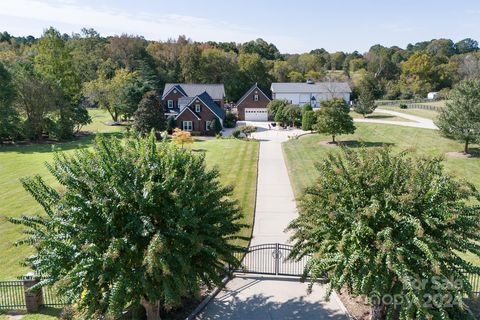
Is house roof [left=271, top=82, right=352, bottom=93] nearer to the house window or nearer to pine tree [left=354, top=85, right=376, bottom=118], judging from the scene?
pine tree [left=354, top=85, right=376, bottom=118]

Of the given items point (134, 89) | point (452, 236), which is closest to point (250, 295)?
point (452, 236)

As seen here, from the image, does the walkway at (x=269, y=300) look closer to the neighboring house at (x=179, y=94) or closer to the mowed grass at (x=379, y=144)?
the mowed grass at (x=379, y=144)

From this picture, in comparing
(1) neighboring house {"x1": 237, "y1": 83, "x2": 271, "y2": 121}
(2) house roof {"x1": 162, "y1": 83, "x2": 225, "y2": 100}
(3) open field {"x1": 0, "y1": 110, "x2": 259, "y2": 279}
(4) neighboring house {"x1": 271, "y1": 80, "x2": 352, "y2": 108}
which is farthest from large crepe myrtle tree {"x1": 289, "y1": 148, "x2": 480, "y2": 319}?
(4) neighboring house {"x1": 271, "y1": 80, "x2": 352, "y2": 108}

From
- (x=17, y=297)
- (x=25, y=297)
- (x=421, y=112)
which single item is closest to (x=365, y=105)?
(x=421, y=112)

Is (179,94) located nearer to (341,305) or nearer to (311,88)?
(311,88)

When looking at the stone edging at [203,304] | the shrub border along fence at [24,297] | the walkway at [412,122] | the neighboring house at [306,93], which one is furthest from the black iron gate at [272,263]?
the neighboring house at [306,93]

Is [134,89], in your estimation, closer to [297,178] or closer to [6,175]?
[6,175]

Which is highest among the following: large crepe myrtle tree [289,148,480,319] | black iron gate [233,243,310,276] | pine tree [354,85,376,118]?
pine tree [354,85,376,118]
